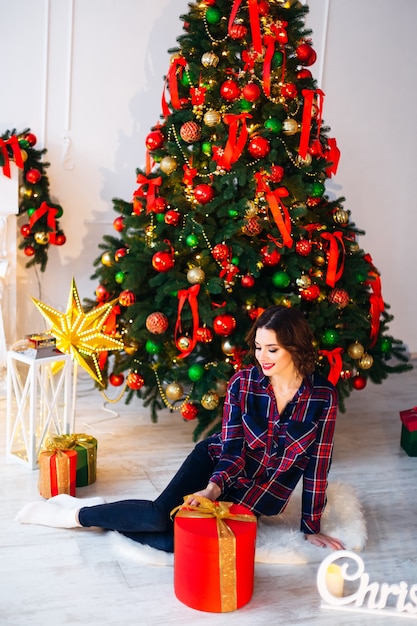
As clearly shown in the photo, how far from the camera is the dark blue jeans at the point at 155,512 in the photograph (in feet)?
9.52

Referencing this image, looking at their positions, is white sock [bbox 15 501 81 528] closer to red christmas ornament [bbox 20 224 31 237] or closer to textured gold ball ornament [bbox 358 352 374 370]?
textured gold ball ornament [bbox 358 352 374 370]

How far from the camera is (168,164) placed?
150 inches

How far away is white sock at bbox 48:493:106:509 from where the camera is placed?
322 cm

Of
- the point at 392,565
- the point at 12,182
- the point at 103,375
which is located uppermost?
the point at 12,182

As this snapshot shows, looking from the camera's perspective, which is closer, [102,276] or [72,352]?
[72,352]

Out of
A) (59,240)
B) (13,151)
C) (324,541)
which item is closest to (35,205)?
(59,240)

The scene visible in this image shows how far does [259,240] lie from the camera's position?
3.84 metres

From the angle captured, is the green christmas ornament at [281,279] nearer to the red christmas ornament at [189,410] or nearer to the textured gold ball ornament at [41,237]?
the red christmas ornament at [189,410]

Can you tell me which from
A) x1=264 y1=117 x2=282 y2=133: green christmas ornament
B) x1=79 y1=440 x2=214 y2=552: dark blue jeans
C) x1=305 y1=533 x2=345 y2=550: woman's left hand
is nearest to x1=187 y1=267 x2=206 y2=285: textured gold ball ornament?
x1=264 y1=117 x2=282 y2=133: green christmas ornament

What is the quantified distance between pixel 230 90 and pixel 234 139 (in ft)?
0.71

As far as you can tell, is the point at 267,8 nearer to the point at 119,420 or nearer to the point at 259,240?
the point at 259,240

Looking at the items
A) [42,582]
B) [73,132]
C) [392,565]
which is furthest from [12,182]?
[392,565]

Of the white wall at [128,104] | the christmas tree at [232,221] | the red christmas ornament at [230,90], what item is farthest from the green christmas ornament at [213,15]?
the white wall at [128,104]

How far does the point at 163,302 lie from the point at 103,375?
55 centimetres
